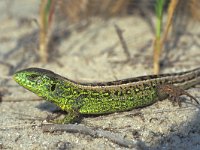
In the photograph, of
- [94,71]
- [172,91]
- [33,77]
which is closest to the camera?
[33,77]

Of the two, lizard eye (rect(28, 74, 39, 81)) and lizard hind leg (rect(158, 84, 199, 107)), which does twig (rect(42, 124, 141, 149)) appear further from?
lizard hind leg (rect(158, 84, 199, 107))

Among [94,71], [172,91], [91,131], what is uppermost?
[94,71]

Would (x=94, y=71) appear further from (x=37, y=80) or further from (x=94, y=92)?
(x=37, y=80)

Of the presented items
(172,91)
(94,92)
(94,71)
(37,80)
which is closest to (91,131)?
(94,92)

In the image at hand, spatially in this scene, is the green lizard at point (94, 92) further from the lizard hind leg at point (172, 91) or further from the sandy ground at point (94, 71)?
the sandy ground at point (94, 71)

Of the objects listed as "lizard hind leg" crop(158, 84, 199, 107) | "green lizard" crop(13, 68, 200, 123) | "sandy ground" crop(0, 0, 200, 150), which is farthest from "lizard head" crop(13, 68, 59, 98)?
"lizard hind leg" crop(158, 84, 199, 107)

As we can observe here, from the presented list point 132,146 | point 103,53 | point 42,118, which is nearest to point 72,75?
point 103,53

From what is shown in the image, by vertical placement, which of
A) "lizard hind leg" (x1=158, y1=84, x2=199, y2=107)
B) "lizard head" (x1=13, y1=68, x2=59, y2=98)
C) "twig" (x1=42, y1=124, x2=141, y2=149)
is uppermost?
"lizard head" (x1=13, y1=68, x2=59, y2=98)

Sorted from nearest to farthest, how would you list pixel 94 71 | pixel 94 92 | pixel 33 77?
pixel 33 77 < pixel 94 92 < pixel 94 71
